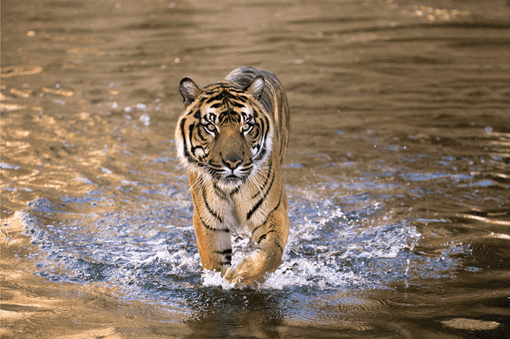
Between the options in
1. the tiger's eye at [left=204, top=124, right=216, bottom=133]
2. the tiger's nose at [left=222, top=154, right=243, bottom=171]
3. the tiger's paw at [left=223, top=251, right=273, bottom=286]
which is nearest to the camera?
the tiger's nose at [left=222, top=154, right=243, bottom=171]

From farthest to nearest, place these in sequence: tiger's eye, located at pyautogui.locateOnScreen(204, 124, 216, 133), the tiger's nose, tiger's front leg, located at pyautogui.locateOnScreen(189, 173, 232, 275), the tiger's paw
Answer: tiger's front leg, located at pyautogui.locateOnScreen(189, 173, 232, 275) → the tiger's paw → tiger's eye, located at pyautogui.locateOnScreen(204, 124, 216, 133) → the tiger's nose

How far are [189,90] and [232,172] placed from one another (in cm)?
49

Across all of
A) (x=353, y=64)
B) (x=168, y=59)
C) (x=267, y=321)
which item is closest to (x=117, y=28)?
(x=168, y=59)

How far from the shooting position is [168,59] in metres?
9.23

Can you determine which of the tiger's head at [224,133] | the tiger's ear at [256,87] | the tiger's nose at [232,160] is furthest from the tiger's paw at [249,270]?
the tiger's ear at [256,87]

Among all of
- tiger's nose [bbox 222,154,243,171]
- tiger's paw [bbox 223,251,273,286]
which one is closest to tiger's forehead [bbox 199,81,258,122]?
tiger's nose [bbox 222,154,243,171]

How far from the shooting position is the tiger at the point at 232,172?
2.90 meters

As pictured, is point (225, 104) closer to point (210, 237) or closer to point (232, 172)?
point (232, 172)

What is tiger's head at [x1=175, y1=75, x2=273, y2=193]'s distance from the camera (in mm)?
2855

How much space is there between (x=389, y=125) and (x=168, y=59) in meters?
4.19

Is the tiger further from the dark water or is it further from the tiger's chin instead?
the dark water

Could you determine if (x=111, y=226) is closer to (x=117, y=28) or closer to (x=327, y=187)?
(x=327, y=187)

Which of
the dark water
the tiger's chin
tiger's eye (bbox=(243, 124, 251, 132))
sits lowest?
the dark water

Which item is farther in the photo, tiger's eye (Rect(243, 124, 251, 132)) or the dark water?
the dark water
